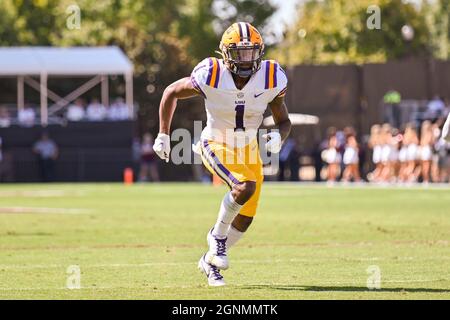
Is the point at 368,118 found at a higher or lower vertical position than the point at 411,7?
lower

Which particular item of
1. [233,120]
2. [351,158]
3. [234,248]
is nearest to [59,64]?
[351,158]

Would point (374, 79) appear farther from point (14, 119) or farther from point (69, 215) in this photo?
point (69, 215)

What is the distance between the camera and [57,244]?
45.8 feet

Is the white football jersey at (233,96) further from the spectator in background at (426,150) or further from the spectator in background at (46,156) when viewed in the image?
the spectator in background at (46,156)

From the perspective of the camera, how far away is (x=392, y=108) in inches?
1473

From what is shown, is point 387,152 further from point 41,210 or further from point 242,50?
point 242,50

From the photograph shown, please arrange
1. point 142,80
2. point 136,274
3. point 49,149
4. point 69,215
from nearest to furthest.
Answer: point 136,274 → point 69,215 → point 49,149 → point 142,80

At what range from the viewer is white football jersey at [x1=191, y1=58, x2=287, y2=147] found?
958 cm

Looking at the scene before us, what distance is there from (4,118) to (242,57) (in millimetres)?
30094

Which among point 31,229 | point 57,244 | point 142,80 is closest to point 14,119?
point 142,80

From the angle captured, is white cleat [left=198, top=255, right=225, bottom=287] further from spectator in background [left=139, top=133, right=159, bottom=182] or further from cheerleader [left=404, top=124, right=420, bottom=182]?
spectator in background [left=139, top=133, right=159, bottom=182]

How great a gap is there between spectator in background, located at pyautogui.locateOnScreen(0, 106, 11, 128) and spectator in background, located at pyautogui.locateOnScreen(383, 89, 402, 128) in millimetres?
12757

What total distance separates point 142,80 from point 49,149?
11.5m

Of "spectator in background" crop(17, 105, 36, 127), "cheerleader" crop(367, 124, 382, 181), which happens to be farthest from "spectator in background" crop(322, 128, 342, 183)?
"spectator in background" crop(17, 105, 36, 127)
